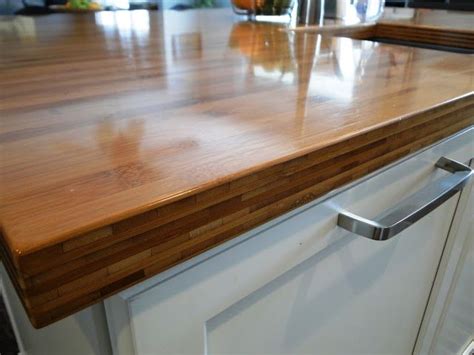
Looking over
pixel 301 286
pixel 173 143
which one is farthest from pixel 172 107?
pixel 301 286

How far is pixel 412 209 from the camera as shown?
0.40 m

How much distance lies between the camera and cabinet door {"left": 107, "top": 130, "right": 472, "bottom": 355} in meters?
0.27

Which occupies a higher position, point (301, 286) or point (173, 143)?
point (173, 143)

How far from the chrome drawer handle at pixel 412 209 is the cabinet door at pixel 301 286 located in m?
0.01

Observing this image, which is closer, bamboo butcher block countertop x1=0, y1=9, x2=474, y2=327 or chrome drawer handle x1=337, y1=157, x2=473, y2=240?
bamboo butcher block countertop x1=0, y1=9, x2=474, y2=327

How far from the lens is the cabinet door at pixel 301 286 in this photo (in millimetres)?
269

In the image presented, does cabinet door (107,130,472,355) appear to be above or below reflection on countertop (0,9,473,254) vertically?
below

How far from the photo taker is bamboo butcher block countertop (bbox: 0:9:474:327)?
0.20 metres

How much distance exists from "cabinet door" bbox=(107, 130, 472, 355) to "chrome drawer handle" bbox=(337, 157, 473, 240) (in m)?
0.01

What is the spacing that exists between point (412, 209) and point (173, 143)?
26 centimetres

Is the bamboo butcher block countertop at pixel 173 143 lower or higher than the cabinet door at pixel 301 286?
higher

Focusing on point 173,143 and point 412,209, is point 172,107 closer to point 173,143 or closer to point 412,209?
point 173,143

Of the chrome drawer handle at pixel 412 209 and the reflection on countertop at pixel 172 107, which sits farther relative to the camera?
the chrome drawer handle at pixel 412 209

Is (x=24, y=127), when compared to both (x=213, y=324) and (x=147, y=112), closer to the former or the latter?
(x=147, y=112)
